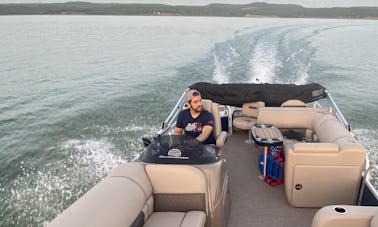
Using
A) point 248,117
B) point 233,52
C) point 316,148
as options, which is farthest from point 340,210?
point 233,52

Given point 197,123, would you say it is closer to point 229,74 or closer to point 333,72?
point 229,74

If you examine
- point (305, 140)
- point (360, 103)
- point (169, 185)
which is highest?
point (169, 185)

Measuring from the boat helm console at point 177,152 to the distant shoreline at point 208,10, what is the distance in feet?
146

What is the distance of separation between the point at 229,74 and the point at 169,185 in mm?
13046

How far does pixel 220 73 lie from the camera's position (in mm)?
16297

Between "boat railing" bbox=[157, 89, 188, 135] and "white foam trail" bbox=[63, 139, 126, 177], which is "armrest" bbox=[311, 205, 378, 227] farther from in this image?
"white foam trail" bbox=[63, 139, 126, 177]

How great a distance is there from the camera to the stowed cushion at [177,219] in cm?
308

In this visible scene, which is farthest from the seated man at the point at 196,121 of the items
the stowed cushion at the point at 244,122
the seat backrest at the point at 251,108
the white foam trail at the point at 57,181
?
the white foam trail at the point at 57,181

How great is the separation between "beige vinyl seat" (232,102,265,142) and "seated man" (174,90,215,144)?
1.86m

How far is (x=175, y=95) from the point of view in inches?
530

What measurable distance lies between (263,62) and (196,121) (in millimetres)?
14004

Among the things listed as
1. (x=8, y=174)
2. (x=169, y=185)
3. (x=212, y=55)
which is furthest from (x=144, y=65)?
(x=169, y=185)

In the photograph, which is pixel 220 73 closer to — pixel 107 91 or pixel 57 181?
pixel 107 91

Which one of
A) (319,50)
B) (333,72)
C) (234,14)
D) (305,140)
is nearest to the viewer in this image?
(305,140)
